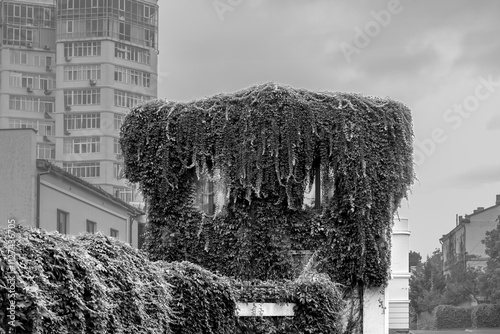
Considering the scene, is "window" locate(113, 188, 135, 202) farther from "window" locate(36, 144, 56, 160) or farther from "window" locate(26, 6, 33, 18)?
"window" locate(26, 6, 33, 18)

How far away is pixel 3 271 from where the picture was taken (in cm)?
1228

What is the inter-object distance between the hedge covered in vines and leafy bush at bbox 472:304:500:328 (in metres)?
55.2

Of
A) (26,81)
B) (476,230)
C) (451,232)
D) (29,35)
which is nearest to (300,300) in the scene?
(476,230)

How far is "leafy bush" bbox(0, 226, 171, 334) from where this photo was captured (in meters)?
12.5

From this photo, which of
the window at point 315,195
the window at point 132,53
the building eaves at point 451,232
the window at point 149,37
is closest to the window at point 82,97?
the window at point 132,53

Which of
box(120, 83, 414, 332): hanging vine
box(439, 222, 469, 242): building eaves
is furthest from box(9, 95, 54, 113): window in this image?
box(120, 83, 414, 332): hanging vine

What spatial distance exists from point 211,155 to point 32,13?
133 m

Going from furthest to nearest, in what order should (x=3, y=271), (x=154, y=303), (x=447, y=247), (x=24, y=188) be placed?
(x=447, y=247) → (x=24, y=188) → (x=154, y=303) → (x=3, y=271)

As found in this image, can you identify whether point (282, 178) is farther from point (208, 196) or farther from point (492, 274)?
point (492, 274)

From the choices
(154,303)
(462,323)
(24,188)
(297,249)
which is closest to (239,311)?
(154,303)

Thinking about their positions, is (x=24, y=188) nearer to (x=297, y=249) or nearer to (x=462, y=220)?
(x=297, y=249)

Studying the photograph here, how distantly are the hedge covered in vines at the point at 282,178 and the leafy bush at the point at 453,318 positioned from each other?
2243 inches

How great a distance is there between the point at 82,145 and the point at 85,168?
389 centimetres

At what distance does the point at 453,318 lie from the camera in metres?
83.5
